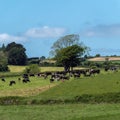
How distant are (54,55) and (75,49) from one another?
29.6 ft

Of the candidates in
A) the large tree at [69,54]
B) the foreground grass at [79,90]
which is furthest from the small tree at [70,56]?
the foreground grass at [79,90]

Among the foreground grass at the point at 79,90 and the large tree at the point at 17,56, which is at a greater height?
the large tree at the point at 17,56

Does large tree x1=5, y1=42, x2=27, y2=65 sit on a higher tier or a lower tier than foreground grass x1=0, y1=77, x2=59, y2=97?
higher

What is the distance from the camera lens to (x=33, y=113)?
27.5 m

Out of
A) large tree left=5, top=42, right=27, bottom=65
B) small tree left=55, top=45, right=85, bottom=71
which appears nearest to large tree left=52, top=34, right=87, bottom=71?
small tree left=55, top=45, right=85, bottom=71

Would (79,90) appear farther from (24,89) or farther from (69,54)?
(69,54)

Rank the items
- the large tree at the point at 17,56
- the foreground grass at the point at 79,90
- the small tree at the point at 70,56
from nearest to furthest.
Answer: the foreground grass at the point at 79,90 → the small tree at the point at 70,56 → the large tree at the point at 17,56

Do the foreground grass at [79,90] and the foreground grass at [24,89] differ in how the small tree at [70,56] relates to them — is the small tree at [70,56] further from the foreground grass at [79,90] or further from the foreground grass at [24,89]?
the foreground grass at [79,90]

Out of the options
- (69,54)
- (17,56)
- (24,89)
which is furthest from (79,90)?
(17,56)

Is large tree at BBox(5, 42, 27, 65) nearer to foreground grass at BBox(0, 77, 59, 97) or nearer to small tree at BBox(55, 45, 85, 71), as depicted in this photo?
small tree at BBox(55, 45, 85, 71)

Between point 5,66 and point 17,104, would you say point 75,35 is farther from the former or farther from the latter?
point 17,104

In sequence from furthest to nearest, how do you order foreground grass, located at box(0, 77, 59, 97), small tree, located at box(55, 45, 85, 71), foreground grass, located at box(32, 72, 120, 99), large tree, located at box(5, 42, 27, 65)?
large tree, located at box(5, 42, 27, 65) < small tree, located at box(55, 45, 85, 71) < foreground grass, located at box(0, 77, 59, 97) < foreground grass, located at box(32, 72, 120, 99)

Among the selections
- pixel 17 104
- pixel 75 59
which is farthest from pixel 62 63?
pixel 17 104

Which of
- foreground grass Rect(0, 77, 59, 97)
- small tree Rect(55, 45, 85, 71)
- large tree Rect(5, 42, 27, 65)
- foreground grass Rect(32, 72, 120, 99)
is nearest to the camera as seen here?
foreground grass Rect(32, 72, 120, 99)
